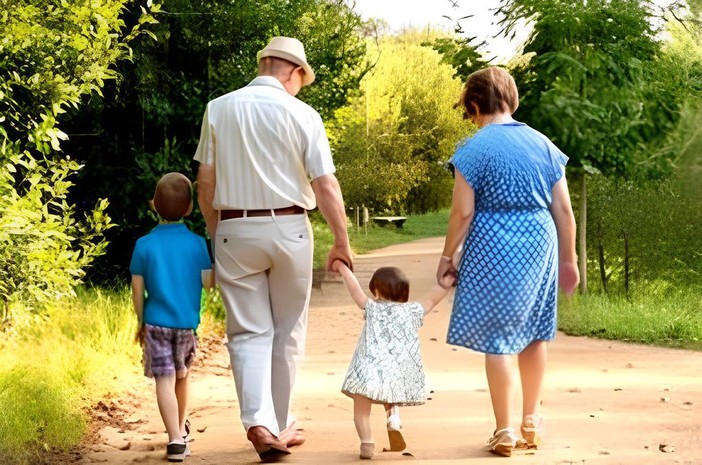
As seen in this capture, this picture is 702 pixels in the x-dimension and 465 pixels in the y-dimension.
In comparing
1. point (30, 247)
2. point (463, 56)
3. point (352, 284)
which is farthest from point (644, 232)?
point (352, 284)

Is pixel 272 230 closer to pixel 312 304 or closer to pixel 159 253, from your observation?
pixel 159 253

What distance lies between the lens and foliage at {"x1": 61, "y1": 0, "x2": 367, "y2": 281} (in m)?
11.5

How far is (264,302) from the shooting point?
18.5 ft

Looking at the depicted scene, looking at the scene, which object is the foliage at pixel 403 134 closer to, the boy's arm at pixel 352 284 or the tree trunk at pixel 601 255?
the tree trunk at pixel 601 255

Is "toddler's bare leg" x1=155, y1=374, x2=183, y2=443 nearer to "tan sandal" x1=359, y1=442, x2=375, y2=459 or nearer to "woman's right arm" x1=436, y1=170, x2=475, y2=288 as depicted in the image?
"tan sandal" x1=359, y1=442, x2=375, y2=459

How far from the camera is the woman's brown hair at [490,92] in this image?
215 inches

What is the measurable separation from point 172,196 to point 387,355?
1.24 meters

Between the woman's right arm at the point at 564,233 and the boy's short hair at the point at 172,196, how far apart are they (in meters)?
1.70

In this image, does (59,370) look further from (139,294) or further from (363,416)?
(363,416)

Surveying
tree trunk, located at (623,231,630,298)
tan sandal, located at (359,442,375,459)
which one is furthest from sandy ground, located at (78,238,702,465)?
tree trunk, located at (623,231,630,298)

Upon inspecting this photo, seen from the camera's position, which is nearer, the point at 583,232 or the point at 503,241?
the point at 503,241

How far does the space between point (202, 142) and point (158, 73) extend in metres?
6.44

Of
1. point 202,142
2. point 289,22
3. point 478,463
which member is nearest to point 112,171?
point 289,22

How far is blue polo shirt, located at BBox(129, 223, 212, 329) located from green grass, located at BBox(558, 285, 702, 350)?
185 inches
